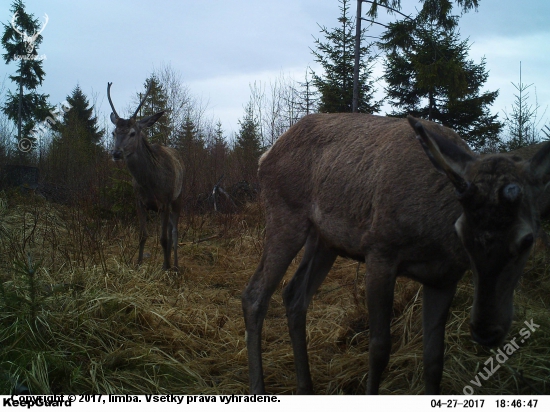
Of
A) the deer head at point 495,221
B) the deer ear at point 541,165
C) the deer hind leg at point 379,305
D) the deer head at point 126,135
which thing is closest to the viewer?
the deer head at point 495,221

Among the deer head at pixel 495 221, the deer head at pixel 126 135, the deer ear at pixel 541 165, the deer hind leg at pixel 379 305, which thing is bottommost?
the deer hind leg at pixel 379 305

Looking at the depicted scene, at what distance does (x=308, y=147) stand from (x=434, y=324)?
1766 mm

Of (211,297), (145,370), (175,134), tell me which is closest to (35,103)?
(175,134)

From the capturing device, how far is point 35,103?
1911cm

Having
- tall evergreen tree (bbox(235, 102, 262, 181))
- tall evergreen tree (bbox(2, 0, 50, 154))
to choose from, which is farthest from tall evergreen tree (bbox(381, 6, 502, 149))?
tall evergreen tree (bbox(2, 0, 50, 154))

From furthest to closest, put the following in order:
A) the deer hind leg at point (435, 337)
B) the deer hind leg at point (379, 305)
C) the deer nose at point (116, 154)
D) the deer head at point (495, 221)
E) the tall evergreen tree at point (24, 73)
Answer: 1. the tall evergreen tree at point (24, 73)
2. the deer nose at point (116, 154)
3. the deer hind leg at point (435, 337)
4. the deer hind leg at point (379, 305)
5. the deer head at point (495, 221)

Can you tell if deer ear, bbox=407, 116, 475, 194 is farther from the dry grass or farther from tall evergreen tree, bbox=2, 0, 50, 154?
tall evergreen tree, bbox=2, 0, 50, 154

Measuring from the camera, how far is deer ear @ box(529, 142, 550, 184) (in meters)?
2.43

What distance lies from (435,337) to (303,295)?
122 centimetres

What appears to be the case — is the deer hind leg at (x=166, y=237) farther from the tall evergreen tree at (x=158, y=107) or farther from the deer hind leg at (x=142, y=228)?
the tall evergreen tree at (x=158, y=107)

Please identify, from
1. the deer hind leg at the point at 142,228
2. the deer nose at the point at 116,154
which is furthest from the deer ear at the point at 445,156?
the deer nose at the point at 116,154

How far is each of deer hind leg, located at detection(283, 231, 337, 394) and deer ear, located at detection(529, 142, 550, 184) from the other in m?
2.02

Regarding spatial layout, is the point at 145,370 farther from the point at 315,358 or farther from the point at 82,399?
the point at 315,358

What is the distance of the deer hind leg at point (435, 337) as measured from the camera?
3.24 m
